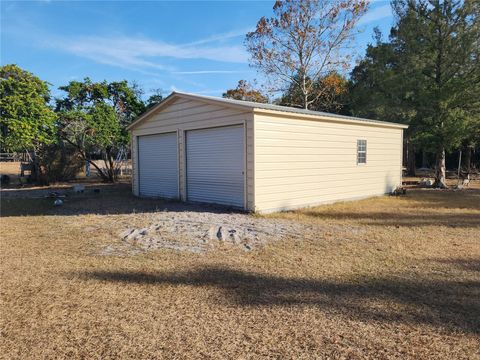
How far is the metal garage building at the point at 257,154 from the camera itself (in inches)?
360

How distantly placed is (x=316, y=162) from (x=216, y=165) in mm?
2929

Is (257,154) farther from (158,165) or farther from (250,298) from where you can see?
(250,298)

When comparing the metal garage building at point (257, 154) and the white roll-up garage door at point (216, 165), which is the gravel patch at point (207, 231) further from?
the metal garage building at point (257, 154)

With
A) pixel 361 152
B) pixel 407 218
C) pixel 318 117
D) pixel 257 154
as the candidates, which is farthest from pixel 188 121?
pixel 407 218

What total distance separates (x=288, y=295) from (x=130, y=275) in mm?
2025

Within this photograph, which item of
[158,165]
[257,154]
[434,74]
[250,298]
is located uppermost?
[434,74]

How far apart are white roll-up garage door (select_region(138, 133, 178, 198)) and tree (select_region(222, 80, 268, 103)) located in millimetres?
16436

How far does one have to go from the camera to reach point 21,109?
15.0 metres

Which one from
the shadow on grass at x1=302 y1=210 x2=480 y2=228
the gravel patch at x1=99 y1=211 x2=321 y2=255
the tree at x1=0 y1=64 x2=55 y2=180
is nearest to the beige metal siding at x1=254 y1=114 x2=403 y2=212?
A: the shadow on grass at x1=302 y1=210 x2=480 y2=228

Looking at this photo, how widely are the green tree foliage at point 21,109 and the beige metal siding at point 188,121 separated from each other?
497 cm

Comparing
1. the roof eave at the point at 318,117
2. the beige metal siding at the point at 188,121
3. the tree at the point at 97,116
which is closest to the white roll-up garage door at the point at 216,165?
the beige metal siding at the point at 188,121

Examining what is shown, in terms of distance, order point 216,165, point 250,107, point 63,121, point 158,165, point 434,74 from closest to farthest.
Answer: point 250,107, point 216,165, point 158,165, point 434,74, point 63,121

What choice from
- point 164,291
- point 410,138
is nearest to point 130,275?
point 164,291

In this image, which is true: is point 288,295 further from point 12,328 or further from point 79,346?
point 12,328
